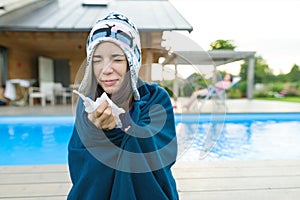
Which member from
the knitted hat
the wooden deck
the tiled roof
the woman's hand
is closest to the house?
the tiled roof

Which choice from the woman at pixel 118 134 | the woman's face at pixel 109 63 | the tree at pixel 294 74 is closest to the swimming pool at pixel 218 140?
the woman at pixel 118 134

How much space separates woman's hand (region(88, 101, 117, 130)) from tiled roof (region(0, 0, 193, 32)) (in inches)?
163

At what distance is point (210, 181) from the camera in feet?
4.77

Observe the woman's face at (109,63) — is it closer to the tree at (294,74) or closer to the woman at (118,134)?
the woman at (118,134)

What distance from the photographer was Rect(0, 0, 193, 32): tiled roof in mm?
5633

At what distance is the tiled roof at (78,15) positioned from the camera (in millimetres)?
5633

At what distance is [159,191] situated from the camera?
2.20 feet

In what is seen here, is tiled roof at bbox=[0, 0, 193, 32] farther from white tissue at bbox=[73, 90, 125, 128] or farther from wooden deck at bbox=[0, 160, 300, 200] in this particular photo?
Result: white tissue at bbox=[73, 90, 125, 128]

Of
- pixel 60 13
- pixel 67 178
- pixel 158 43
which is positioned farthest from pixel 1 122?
pixel 158 43

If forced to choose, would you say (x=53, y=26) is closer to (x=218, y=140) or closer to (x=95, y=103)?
(x=218, y=140)

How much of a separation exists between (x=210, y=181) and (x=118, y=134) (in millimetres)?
1034

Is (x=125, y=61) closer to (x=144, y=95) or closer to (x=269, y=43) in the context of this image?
(x=144, y=95)

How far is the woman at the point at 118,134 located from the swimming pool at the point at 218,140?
143cm

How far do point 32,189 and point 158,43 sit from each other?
3.41 ft
